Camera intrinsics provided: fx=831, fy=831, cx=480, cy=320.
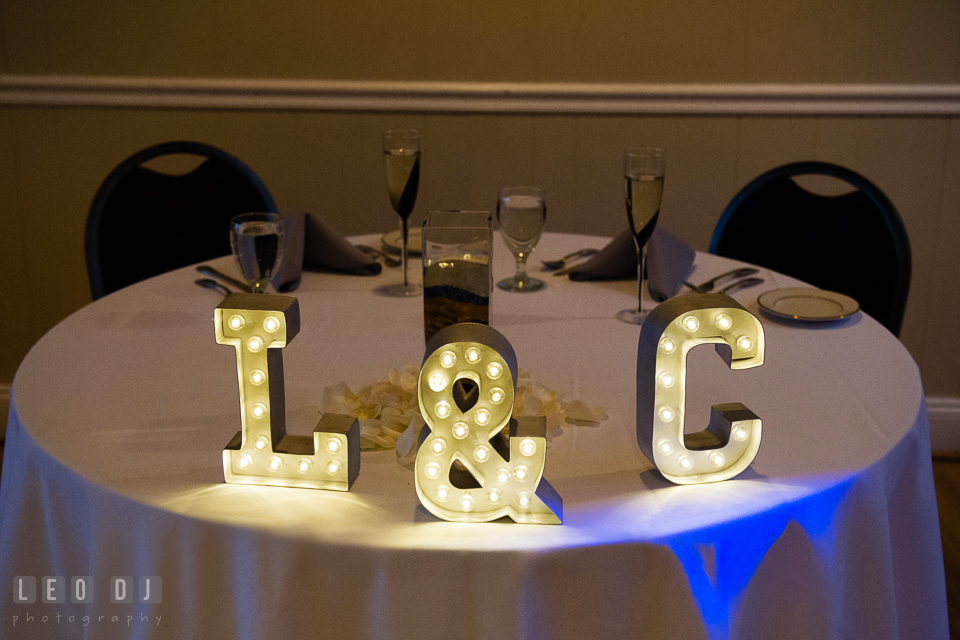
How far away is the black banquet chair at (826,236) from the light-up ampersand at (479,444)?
117 cm

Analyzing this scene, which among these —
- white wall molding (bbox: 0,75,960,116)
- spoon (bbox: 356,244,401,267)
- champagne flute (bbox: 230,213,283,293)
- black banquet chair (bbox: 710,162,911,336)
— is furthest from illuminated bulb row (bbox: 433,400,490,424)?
white wall molding (bbox: 0,75,960,116)

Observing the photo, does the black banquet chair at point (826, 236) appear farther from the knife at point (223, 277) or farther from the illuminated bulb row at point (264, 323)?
the illuminated bulb row at point (264, 323)

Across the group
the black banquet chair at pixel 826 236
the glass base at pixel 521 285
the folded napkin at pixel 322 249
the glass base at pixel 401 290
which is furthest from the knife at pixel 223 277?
the black banquet chair at pixel 826 236

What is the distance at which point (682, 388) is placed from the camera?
0.73 m

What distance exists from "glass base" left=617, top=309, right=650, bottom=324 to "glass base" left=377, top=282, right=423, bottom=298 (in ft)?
1.05

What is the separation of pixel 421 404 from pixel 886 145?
213 centimetres

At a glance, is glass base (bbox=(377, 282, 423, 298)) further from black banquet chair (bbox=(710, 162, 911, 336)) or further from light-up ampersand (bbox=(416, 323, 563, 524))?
black banquet chair (bbox=(710, 162, 911, 336))

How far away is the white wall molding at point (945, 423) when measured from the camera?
255 centimetres

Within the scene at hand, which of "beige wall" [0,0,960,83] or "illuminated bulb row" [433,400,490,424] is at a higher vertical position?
"beige wall" [0,0,960,83]

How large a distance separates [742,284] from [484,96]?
→ 125 cm

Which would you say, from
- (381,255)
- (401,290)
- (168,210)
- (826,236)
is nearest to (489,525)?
(401,290)

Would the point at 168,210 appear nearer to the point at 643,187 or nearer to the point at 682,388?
the point at 643,187

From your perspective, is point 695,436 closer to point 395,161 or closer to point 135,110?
point 395,161

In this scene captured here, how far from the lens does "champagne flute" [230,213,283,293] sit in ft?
3.51
